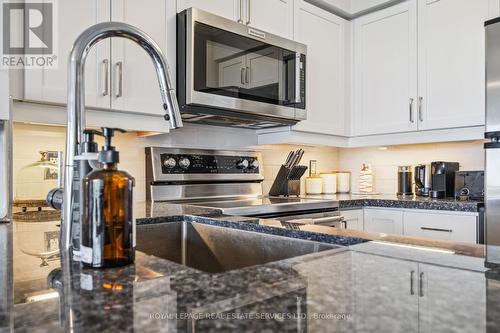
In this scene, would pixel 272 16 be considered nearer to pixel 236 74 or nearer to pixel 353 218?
pixel 236 74

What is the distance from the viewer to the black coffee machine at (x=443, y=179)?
2.31 m

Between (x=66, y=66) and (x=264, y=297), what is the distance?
4.60 ft

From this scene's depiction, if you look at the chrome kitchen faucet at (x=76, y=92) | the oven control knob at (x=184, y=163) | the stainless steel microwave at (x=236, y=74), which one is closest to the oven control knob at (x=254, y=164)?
the stainless steel microwave at (x=236, y=74)

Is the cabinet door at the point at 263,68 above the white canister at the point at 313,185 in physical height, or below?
above

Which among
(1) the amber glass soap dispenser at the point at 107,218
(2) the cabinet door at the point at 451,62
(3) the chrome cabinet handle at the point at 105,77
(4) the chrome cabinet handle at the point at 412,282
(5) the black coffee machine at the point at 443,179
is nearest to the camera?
(4) the chrome cabinet handle at the point at 412,282

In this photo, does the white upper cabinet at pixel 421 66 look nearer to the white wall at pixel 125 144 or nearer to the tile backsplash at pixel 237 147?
the tile backsplash at pixel 237 147

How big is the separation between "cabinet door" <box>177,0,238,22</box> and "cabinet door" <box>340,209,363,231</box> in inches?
49.1

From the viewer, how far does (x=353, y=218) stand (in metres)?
2.25

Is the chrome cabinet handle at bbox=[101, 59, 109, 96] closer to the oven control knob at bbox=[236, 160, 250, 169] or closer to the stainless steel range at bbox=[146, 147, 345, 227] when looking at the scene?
the stainless steel range at bbox=[146, 147, 345, 227]

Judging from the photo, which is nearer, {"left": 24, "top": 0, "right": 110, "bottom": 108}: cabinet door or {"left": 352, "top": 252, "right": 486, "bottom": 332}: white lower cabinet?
{"left": 352, "top": 252, "right": 486, "bottom": 332}: white lower cabinet

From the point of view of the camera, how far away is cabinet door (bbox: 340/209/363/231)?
2.21 m

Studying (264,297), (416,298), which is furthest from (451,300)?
(264,297)

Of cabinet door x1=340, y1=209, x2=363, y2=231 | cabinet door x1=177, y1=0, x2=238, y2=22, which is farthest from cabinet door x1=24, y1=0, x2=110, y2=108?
cabinet door x1=340, y1=209, x2=363, y2=231

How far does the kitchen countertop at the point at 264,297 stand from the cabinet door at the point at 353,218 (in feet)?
5.20
